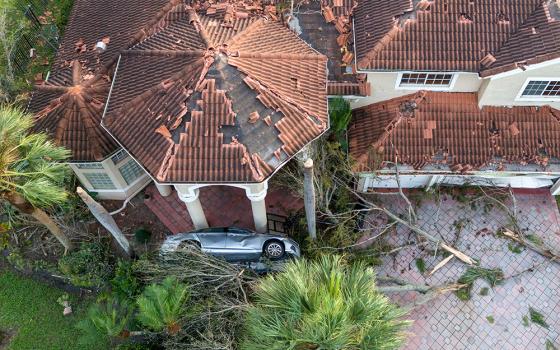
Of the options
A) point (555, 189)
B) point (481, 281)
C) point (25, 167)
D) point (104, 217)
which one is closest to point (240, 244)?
point (104, 217)

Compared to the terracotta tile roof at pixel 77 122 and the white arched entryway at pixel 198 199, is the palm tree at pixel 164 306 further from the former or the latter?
the terracotta tile roof at pixel 77 122

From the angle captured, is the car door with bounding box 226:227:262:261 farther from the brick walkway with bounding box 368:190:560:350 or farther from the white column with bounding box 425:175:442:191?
the white column with bounding box 425:175:442:191

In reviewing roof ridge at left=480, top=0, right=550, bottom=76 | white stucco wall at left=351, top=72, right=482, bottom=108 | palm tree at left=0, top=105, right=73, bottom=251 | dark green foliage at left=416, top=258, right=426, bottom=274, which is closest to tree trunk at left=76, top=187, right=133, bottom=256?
palm tree at left=0, top=105, right=73, bottom=251

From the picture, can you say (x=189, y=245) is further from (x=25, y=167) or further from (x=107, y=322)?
(x=25, y=167)

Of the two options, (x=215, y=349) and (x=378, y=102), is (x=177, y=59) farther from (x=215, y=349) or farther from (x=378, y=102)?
(x=215, y=349)

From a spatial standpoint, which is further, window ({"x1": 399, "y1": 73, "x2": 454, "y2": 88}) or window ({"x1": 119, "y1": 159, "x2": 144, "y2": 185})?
window ({"x1": 119, "y1": 159, "x2": 144, "y2": 185})

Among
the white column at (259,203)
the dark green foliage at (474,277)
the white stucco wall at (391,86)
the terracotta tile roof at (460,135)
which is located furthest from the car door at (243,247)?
the dark green foliage at (474,277)
